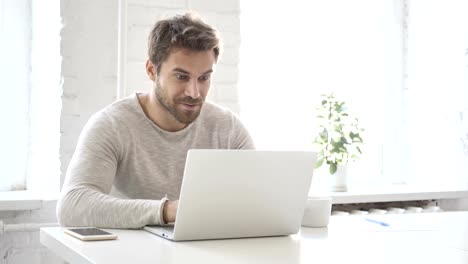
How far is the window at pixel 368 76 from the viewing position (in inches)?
140

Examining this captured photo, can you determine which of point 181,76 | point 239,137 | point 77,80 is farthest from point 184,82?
point 77,80

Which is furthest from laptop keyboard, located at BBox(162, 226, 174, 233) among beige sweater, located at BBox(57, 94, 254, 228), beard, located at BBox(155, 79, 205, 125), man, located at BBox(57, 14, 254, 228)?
beard, located at BBox(155, 79, 205, 125)

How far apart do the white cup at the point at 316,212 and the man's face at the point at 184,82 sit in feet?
2.13

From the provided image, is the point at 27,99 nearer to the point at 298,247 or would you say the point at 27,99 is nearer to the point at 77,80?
the point at 77,80

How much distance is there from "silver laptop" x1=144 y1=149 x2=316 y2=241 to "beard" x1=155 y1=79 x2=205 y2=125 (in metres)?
0.69

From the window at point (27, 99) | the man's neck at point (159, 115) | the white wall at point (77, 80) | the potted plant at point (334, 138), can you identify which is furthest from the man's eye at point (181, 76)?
the potted plant at point (334, 138)

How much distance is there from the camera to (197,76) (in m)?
2.49

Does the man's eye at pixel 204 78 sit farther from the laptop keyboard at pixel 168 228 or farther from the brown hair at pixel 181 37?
the laptop keyboard at pixel 168 228

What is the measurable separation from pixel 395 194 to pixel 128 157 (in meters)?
1.49

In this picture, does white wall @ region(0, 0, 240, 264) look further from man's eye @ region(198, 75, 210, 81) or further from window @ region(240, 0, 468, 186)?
window @ region(240, 0, 468, 186)

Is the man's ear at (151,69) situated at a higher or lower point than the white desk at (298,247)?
higher

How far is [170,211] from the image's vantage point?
6.17 ft

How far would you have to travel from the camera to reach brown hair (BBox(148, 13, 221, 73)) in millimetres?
2471

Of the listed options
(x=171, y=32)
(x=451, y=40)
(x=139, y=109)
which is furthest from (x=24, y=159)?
(x=451, y=40)
